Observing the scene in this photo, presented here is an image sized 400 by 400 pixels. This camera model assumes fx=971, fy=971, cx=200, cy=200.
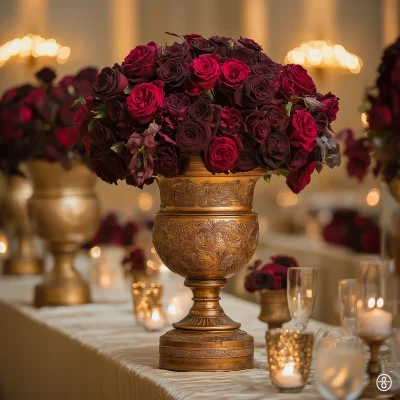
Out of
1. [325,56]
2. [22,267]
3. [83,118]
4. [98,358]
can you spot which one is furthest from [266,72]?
[325,56]

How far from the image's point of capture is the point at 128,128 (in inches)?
103

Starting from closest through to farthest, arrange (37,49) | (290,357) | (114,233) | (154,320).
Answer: (290,357) → (154,320) → (114,233) → (37,49)

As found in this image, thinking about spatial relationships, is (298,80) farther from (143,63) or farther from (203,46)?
(143,63)

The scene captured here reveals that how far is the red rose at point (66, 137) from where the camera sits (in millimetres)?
4262

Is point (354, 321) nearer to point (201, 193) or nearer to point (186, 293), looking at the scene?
point (201, 193)

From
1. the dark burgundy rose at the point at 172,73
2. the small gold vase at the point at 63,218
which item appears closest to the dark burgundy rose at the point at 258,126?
the dark burgundy rose at the point at 172,73

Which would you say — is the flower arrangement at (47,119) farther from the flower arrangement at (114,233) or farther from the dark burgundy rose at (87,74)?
the flower arrangement at (114,233)

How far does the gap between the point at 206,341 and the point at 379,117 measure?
82cm

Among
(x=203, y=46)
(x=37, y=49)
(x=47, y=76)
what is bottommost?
(x=203, y=46)

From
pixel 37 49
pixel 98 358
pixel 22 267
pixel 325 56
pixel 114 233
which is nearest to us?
pixel 98 358

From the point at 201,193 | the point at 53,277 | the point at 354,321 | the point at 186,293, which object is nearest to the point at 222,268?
the point at 201,193

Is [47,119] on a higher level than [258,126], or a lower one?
higher

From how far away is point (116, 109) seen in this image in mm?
2611

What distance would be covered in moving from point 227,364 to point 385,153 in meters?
0.79
